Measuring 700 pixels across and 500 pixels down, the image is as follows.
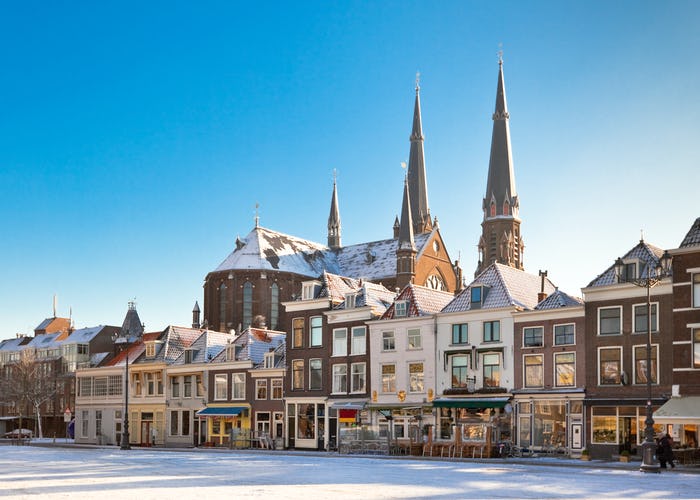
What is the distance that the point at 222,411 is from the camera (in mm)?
66688

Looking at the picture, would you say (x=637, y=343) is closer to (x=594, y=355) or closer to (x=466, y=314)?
(x=594, y=355)

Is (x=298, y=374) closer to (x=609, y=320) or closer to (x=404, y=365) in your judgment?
(x=404, y=365)

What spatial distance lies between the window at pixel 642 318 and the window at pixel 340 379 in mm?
20698

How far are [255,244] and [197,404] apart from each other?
32.8m

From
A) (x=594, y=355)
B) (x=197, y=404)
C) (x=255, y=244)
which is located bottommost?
(x=197, y=404)

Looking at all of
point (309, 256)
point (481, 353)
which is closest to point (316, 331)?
point (481, 353)

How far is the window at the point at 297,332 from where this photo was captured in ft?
210

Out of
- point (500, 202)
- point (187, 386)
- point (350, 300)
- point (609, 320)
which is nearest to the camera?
point (609, 320)

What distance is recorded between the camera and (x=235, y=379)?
67.9 m

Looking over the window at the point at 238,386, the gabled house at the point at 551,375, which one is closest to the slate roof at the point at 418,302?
the gabled house at the point at 551,375

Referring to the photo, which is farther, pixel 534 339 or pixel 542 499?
pixel 534 339

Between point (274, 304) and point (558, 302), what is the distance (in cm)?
5168

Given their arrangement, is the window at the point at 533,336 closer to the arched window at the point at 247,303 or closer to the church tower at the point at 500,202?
the arched window at the point at 247,303

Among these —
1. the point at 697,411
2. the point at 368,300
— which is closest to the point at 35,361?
the point at 368,300
